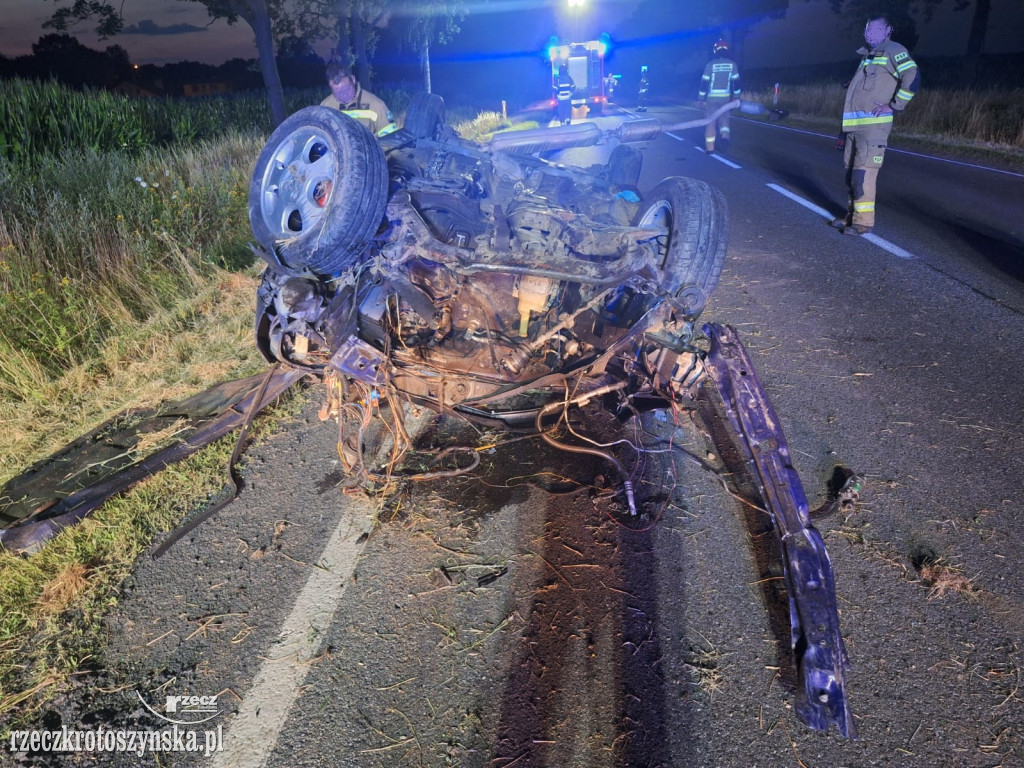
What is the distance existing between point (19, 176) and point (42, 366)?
Answer: 418 cm

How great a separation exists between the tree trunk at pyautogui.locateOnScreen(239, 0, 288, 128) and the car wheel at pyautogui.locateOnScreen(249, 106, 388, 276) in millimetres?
12339

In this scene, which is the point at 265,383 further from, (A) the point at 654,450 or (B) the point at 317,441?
(A) the point at 654,450

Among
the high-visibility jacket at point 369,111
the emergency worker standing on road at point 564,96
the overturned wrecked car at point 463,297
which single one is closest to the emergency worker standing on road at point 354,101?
the high-visibility jacket at point 369,111

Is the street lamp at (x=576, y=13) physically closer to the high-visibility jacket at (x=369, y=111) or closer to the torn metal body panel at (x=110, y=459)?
the high-visibility jacket at (x=369, y=111)

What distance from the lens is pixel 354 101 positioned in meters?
6.89

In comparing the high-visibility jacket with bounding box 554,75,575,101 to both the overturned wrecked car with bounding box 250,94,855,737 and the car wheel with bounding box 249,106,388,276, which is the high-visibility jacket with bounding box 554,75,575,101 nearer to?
the overturned wrecked car with bounding box 250,94,855,737

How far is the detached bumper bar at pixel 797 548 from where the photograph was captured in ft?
5.72

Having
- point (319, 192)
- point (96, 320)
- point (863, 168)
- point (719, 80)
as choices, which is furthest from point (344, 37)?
point (319, 192)

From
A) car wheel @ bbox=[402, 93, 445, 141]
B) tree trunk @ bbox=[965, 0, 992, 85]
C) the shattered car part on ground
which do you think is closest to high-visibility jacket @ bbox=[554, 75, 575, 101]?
car wheel @ bbox=[402, 93, 445, 141]

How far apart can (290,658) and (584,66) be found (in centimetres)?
1895

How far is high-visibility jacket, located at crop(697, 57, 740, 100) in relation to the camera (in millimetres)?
11562

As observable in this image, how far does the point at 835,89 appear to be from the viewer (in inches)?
885

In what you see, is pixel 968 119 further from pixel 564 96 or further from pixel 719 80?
pixel 564 96

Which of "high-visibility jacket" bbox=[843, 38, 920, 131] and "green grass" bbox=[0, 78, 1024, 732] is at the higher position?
"high-visibility jacket" bbox=[843, 38, 920, 131]
